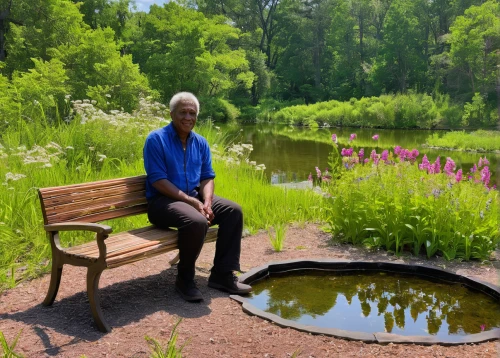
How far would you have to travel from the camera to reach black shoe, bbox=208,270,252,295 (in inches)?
145

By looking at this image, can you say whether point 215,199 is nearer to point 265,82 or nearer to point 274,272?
point 274,272

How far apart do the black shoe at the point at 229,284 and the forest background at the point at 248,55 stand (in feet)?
14.3

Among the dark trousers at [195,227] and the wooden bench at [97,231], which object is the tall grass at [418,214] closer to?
the dark trousers at [195,227]

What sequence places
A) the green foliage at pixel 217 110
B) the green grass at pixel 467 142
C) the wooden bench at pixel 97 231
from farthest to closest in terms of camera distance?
the green foliage at pixel 217 110, the green grass at pixel 467 142, the wooden bench at pixel 97 231

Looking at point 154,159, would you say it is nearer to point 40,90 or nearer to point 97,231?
point 97,231

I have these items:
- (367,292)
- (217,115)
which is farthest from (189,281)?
(217,115)

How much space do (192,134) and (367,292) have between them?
1922mm

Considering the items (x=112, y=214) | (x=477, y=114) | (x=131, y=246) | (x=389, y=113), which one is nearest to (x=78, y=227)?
(x=131, y=246)

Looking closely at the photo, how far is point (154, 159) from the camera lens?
3.61 meters

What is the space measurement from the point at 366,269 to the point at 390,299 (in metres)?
0.62

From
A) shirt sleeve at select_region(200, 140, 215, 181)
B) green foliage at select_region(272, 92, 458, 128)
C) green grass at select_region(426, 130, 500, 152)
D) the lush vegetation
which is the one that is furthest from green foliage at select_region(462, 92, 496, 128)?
shirt sleeve at select_region(200, 140, 215, 181)

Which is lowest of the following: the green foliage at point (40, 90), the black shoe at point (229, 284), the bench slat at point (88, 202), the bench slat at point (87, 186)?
the black shoe at point (229, 284)

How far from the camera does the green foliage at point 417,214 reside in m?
4.58

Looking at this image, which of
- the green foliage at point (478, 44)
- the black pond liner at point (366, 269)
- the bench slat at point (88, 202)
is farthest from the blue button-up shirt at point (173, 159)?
the green foliage at point (478, 44)
